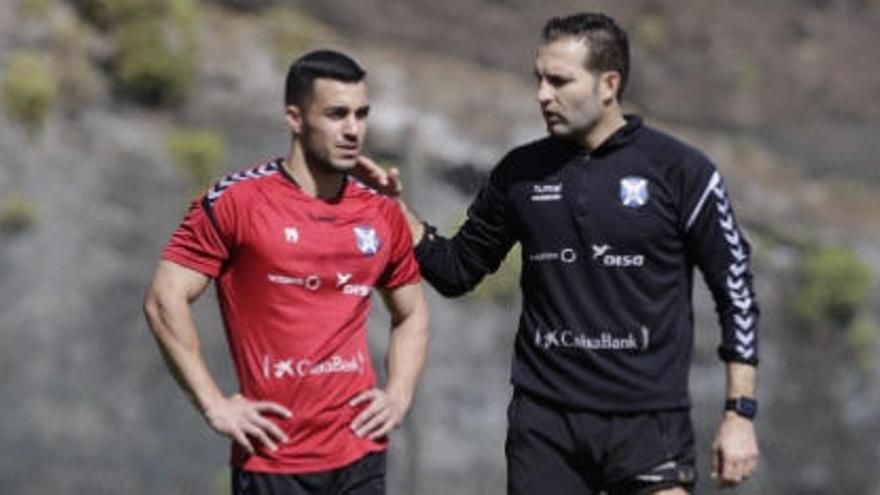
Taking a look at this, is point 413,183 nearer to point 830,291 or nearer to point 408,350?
point 830,291

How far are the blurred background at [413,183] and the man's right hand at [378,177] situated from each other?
4.09m

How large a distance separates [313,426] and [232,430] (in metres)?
0.24

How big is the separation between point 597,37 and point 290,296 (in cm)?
112

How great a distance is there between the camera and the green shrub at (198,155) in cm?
1313

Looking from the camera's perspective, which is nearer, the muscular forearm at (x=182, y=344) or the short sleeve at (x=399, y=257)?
the muscular forearm at (x=182, y=344)

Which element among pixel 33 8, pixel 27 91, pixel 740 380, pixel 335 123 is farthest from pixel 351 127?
pixel 33 8

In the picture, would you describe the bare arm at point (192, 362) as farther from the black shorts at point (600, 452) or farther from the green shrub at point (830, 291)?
the green shrub at point (830, 291)

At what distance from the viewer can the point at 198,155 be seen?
43.6 feet

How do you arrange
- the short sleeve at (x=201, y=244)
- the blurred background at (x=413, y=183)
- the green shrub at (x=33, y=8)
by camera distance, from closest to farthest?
the short sleeve at (x=201, y=244) → the blurred background at (x=413, y=183) → the green shrub at (x=33, y=8)

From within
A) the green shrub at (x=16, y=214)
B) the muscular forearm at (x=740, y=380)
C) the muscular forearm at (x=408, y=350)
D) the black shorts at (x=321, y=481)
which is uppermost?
the green shrub at (x=16, y=214)

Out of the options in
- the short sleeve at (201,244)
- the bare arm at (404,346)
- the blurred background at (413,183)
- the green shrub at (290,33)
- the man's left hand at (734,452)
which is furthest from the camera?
the green shrub at (290,33)

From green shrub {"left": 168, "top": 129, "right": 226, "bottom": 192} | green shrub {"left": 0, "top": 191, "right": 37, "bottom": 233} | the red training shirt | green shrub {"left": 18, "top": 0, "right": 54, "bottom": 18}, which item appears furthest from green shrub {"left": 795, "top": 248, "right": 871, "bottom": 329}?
the red training shirt

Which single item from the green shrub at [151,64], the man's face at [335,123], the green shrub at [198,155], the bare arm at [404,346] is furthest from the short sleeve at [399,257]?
the green shrub at [151,64]

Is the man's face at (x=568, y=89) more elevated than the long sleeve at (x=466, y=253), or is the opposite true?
the man's face at (x=568, y=89)
